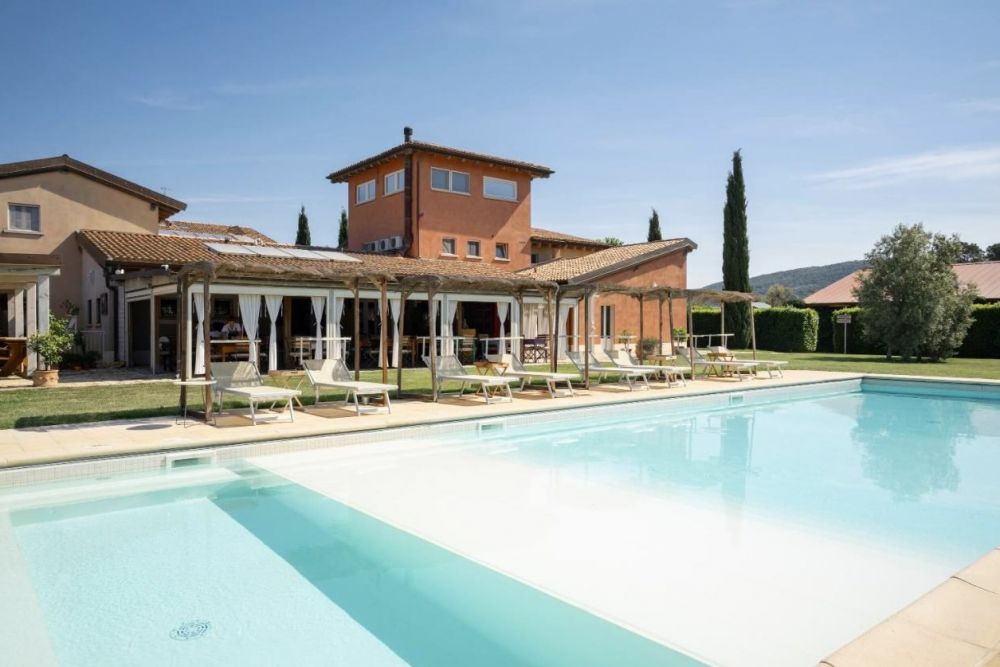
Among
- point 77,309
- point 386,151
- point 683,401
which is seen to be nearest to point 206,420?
point 683,401

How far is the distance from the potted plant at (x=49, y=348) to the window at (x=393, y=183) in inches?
520

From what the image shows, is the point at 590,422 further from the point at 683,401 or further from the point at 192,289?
the point at 192,289

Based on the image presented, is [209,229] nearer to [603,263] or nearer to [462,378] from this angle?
[603,263]

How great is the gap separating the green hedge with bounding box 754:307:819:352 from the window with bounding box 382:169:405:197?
1833 cm

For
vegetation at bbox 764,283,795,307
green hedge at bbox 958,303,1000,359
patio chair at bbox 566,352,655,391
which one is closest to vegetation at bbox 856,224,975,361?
green hedge at bbox 958,303,1000,359

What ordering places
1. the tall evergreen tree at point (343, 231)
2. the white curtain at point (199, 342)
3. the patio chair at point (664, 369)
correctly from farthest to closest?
the tall evergreen tree at point (343, 231), the white curtain at point (199, 342), the patio chair at point (664, 369)

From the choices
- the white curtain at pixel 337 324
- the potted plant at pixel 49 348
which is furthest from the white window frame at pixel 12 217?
the white curtain at pixel 337 324

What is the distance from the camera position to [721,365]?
17.6 meters

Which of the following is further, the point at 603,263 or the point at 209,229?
the point at 209,229

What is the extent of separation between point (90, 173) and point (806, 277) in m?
126

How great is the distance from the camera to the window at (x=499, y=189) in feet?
87.0

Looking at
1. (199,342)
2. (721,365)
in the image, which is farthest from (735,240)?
(199,342)

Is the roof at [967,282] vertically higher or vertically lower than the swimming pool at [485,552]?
higher

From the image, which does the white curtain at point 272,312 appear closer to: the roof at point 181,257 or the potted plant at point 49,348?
the roof at point 181,257
